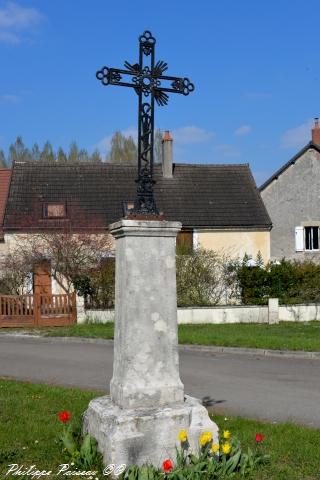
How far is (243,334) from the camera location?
16516mm

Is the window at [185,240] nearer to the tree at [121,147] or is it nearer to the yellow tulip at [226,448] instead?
the yellow tulip at [226,448]

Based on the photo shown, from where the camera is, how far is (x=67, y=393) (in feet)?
28.6

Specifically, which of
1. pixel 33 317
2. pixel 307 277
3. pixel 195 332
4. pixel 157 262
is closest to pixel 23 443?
pixel 157 262

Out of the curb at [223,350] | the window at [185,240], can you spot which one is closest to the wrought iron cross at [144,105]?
the curb at [223,350]

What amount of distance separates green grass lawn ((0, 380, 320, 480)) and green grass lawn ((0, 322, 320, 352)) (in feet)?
21.7

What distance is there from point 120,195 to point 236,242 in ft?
19.8

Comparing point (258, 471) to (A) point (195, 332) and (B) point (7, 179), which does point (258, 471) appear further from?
(B) point (7, 179)

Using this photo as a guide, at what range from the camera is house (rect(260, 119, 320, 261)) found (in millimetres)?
31297

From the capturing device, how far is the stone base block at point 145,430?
508 cm

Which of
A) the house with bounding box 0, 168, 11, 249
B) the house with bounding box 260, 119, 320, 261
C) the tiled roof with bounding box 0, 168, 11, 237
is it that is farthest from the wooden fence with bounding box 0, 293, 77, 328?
the house with bounding box 260, 119, 320, 261

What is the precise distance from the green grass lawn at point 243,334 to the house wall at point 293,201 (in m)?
12.1

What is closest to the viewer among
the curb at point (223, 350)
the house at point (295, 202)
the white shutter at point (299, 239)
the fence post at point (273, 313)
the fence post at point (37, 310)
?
the curb at point (223, 350)

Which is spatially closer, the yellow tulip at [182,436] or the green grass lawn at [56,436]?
the yellow tulip at [182,436]

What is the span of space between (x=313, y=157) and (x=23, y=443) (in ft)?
92.8
